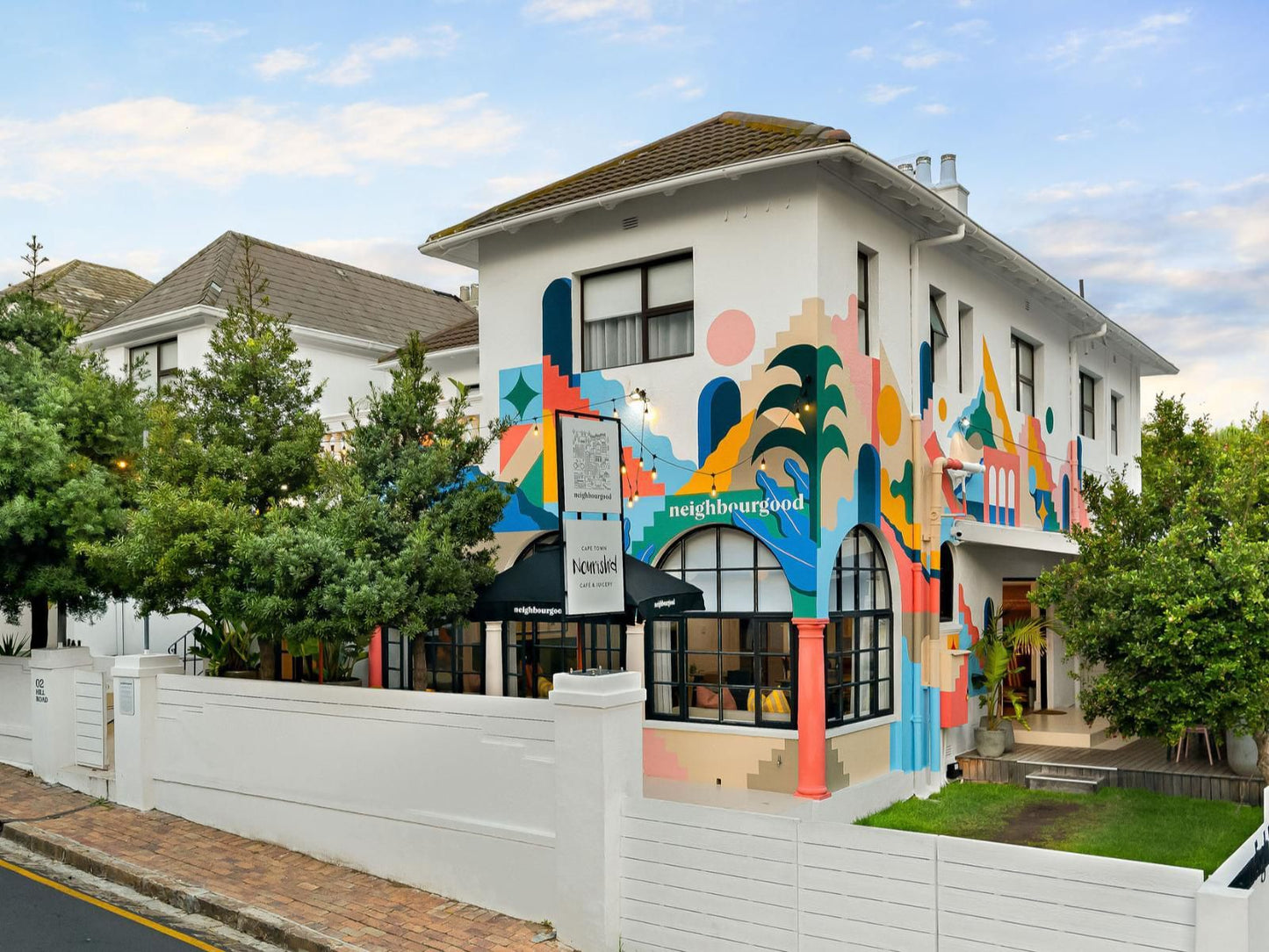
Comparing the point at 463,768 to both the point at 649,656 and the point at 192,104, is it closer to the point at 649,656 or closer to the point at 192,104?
the point at 649,656

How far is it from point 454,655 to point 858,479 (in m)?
6.18

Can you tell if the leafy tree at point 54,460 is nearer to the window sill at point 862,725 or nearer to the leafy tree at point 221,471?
the leafy tree at point 221,471

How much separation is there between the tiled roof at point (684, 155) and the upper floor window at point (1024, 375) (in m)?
6.33

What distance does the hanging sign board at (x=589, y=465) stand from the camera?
8.25 meters

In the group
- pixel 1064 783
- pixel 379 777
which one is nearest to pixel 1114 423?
pixel 1064 783

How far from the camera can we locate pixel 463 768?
8680 millimetres

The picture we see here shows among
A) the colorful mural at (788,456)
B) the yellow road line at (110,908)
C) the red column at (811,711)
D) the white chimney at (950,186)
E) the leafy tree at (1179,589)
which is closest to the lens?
the yellow road line at (110,908)

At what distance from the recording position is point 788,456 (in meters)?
12.0

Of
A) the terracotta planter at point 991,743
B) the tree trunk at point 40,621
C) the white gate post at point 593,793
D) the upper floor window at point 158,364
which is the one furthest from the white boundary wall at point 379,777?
the upper floor window at point 158,364

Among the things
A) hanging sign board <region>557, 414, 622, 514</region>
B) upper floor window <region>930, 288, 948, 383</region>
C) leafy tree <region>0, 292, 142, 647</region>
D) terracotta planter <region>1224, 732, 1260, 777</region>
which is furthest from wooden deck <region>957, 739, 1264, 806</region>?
leafy tree <region>0, 292, 142, 647</region>

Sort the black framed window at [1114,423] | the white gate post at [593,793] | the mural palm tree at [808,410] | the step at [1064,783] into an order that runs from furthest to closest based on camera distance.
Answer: the black framed window at [1114,423] < the step at [1064,783] < the mural palm tree at [808,410] < the white gate post at [593,793]

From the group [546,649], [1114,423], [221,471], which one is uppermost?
[1114,423]

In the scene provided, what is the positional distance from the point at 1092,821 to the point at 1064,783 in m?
1.78

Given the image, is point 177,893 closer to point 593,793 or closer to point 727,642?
point 593,793
